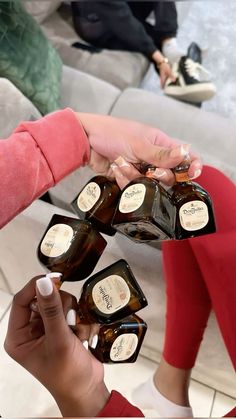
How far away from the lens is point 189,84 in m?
1.34

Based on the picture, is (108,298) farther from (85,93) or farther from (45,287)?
(85,93)

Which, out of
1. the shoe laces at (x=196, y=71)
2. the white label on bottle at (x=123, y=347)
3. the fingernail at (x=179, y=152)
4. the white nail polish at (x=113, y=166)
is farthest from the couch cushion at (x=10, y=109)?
the shoe laces at (x=196, y=71)

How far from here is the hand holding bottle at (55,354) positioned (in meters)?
0.45

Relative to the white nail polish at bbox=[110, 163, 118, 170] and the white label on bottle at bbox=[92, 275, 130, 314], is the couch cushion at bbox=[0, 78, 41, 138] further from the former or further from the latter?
the white label on bottle at bbox=[92, 275, 130, 314]

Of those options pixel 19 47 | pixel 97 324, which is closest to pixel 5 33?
pixel 19 47

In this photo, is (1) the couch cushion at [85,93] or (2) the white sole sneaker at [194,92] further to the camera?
(2) the white sole sneaker at [194,92]

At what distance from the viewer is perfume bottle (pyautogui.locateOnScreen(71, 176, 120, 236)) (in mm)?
598

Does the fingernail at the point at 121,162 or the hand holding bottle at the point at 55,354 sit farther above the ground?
the fingernail at the point at 121,162

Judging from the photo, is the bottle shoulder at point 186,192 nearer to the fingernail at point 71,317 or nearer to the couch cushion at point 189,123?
the fingernail at point 71,317

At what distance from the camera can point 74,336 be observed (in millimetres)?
484

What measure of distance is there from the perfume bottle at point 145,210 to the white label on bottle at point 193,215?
0.05ft

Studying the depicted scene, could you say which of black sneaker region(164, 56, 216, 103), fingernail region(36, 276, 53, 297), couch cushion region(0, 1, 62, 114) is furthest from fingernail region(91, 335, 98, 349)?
black sneaker region(164, 56, 216, 103)

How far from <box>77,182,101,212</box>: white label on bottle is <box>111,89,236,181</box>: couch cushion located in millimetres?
533

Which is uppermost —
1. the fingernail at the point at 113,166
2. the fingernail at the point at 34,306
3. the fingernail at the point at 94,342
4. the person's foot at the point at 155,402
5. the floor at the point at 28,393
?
the fingernail at the point at 113,166
